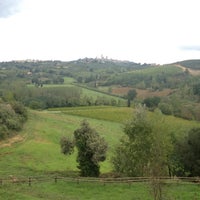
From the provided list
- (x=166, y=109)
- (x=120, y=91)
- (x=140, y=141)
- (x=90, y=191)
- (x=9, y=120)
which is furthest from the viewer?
(x=120, y=91)

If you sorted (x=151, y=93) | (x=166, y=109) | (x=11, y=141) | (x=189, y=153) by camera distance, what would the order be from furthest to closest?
1. (x=151, y=93)
2. (x=166, y=109)
3. (x=11, y=141)
4. (x=189, y=153)

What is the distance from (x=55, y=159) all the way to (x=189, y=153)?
25.0 meters

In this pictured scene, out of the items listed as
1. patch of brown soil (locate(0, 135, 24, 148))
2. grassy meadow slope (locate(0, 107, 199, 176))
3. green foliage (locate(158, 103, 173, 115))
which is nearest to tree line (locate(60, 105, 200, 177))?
grassy meadow slope (locate(0, 107, 199, 176))

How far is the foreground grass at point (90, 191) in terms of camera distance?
1270 inches

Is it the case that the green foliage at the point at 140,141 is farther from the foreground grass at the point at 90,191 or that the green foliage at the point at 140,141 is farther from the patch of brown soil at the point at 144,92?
the patch of brown soil at the point at 144,92

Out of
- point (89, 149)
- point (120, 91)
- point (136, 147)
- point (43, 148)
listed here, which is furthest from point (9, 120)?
point (120, 91)

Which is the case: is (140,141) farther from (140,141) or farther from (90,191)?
(90,191)

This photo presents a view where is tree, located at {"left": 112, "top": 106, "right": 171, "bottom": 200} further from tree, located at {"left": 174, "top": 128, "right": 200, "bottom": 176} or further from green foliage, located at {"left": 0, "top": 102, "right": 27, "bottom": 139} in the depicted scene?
green foliage, located at {"left": 0, "top": 102, "right": 27, "bottom": 139}

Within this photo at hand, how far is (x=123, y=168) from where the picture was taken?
42438mm

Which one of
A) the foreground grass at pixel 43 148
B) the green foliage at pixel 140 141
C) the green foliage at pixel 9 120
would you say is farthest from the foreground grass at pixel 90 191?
the green foliage at pixel 9 120

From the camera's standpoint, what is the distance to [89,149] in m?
41.6

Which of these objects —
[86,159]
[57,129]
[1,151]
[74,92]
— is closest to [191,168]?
[86,159]

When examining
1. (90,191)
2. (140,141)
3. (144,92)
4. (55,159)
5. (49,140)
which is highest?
(140,141)

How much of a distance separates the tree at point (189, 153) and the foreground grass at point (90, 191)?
6711mm
